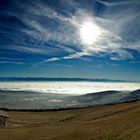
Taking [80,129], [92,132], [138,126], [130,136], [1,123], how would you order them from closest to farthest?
1. [130,136]
2. [138,126]
3. [92,132]
4. [80,129]
5. [1,123]

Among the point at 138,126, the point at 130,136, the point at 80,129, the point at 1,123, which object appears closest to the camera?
the point at 130,136

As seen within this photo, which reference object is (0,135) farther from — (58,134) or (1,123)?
(1,123)

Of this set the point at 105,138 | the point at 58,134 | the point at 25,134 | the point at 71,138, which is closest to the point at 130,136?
the point at 105,138

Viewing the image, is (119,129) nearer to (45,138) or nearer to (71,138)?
(71,138)

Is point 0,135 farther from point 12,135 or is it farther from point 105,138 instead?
point 105,138

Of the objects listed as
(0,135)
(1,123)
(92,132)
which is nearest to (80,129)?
(92,132)

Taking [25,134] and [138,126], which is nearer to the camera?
[138,126]

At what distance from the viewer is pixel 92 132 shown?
178 feet

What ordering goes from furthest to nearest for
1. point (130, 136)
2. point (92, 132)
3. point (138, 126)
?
point (92, 132)
point (138, 126)
point (130, 136)

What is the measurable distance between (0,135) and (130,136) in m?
27.1

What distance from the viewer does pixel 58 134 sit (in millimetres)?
56750

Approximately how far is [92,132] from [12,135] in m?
16.8

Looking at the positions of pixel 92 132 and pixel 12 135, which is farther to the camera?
pixel 12 135

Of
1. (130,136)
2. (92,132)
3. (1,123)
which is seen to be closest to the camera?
(130,136)
